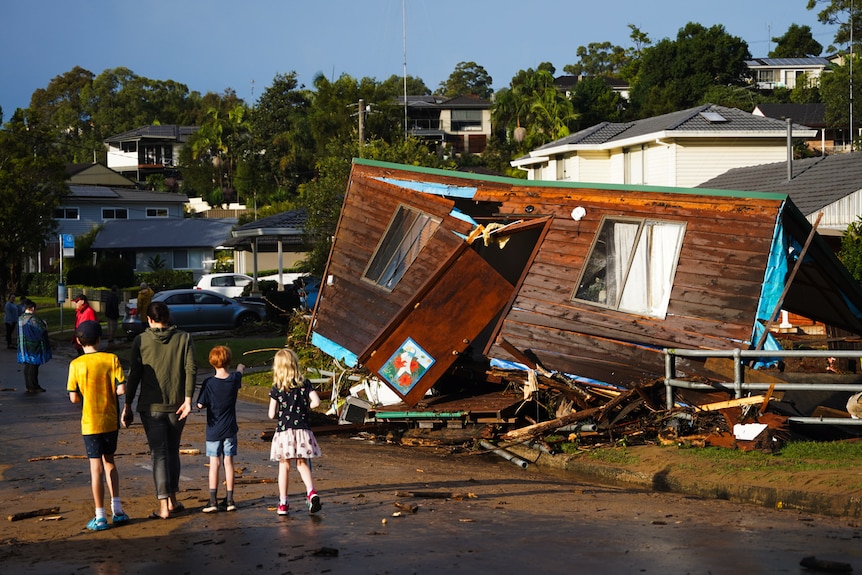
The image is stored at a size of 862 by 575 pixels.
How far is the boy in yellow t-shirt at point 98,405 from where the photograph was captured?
9.02 m

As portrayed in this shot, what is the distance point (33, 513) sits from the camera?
950 cm

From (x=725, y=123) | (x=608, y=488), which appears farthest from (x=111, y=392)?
(x=725, y=123)

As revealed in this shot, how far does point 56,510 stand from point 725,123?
121 ft

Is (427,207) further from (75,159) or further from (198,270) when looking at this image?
(75,159)

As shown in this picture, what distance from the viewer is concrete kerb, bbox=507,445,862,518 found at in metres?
9.92

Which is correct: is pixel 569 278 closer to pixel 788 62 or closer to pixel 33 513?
pixel 33 513

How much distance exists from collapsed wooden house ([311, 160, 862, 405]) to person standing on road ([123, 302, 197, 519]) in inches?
241

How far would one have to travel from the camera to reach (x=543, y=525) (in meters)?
8.78

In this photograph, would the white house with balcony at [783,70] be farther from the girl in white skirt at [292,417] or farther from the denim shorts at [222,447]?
the denim shorts at [222,447]

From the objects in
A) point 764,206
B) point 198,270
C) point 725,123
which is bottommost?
point 198,270

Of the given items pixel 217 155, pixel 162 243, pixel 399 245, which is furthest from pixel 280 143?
pixel 399 245

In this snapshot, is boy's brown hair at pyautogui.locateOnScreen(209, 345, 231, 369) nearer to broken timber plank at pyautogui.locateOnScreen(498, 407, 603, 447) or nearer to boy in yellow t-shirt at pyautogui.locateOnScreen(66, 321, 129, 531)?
boy in yellow t-shirt at pyautogui.locateOnScreen(66, 321, 129, 531)

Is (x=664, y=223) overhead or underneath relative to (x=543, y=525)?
overhead

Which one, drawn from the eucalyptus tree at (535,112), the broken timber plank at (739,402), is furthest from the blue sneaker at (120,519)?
the eucalyptus tree at (535,112)
